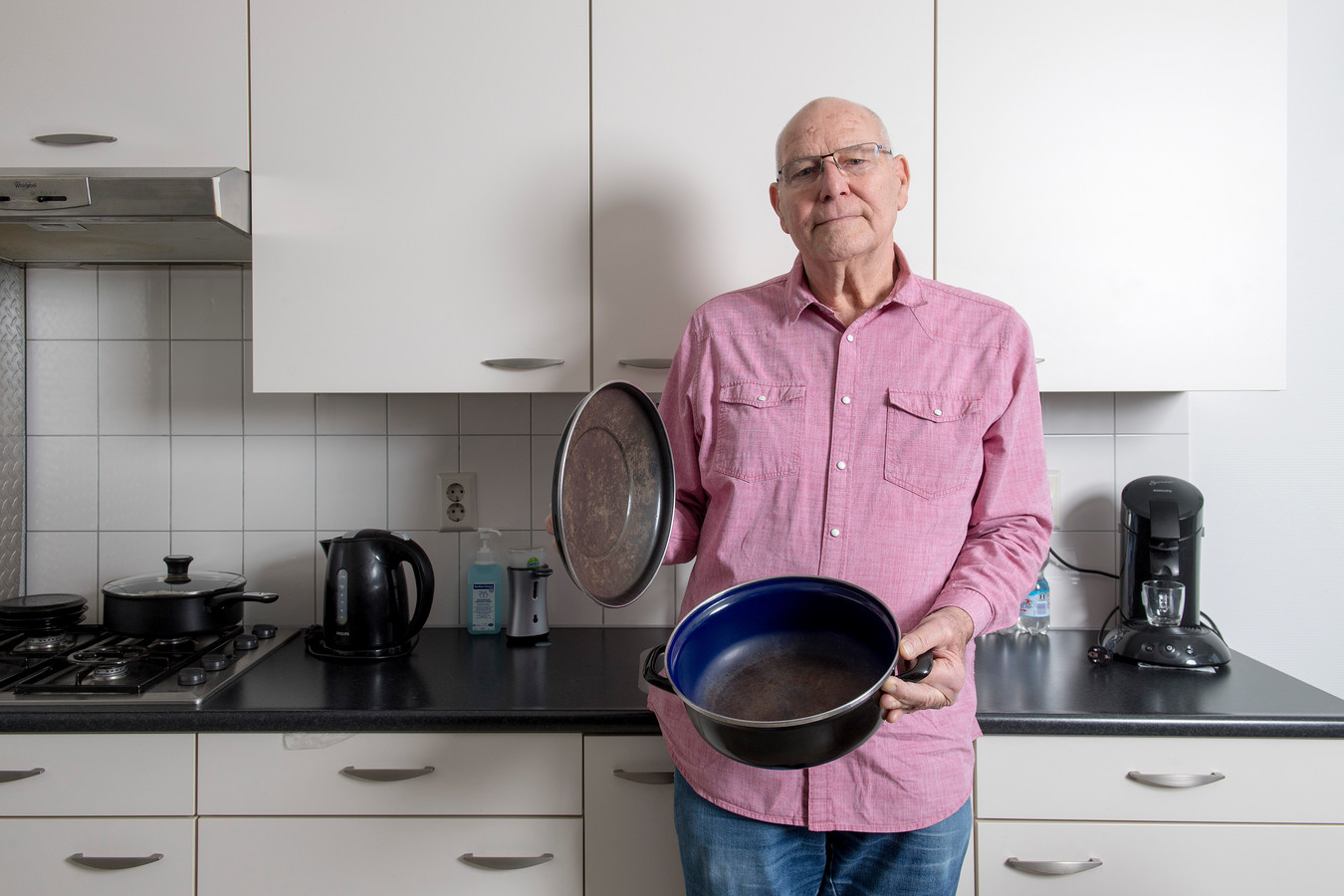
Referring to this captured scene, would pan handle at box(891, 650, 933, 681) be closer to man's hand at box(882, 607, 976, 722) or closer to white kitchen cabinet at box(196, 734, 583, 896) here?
man's hand at box(882, 607, 976, 722)

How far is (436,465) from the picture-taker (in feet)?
5.83

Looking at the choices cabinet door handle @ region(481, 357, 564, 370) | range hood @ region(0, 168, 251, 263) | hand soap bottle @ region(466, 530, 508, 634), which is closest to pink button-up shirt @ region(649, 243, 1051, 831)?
cabinet door handle @ region(481, 357, 564, 370)

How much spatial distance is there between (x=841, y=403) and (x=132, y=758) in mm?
1161

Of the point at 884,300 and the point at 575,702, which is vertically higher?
the point at 884,300

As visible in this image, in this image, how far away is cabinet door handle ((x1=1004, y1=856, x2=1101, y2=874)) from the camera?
123 cm

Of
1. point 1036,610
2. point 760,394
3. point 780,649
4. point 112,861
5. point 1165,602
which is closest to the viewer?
point 780,649

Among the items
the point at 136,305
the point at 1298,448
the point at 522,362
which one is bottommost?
the point at 1298,448

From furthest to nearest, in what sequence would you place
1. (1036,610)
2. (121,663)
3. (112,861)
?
(1036,610), (121,663), (112,861)

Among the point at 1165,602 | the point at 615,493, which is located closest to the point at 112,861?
the point at 615,493

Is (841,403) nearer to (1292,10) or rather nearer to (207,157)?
(207,157)

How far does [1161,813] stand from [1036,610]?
0.47m

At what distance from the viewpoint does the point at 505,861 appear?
1.27 metres

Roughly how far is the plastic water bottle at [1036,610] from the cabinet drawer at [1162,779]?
A: 0.43 meters

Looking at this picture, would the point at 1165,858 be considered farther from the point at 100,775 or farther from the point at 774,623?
the point at 100,775
